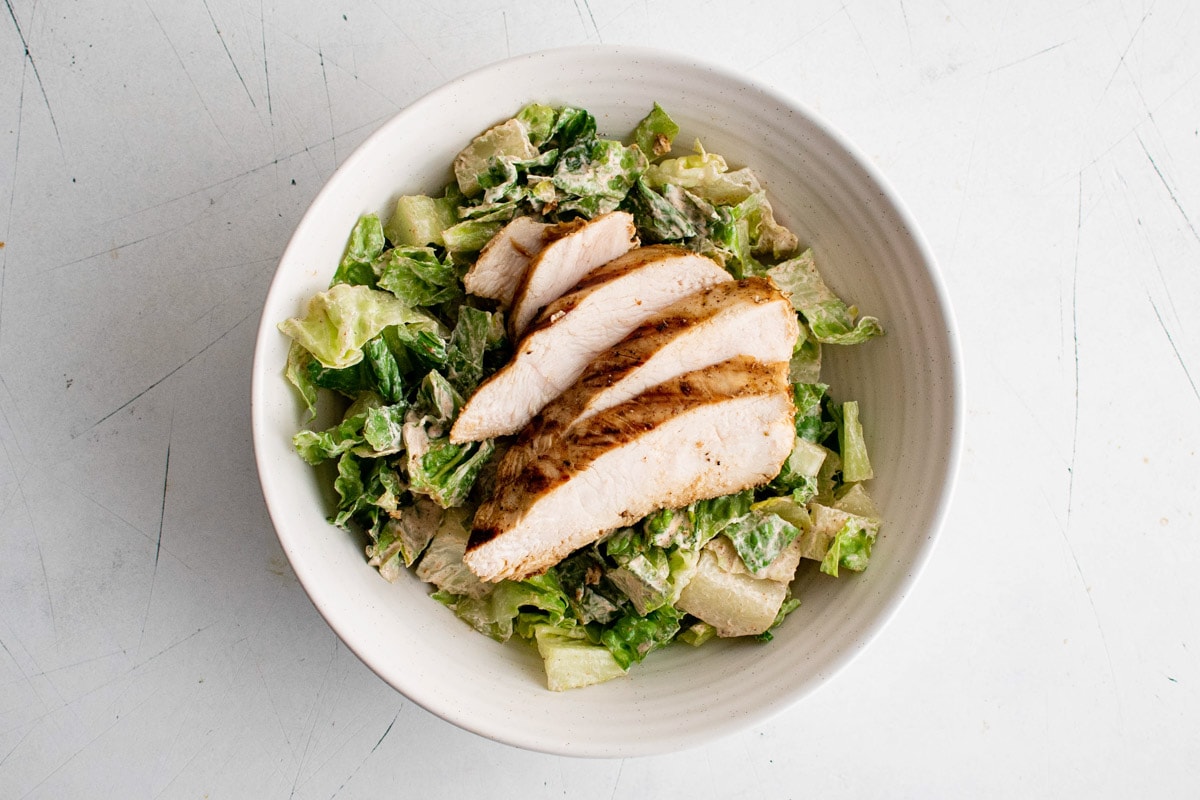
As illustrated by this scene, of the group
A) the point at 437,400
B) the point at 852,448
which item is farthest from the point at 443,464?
the point at 852,448

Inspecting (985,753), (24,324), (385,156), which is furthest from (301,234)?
(985,753)

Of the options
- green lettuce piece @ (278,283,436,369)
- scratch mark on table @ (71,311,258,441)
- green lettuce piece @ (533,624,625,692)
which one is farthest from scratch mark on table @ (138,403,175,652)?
green lettuce piece @ (533,624,625,692)

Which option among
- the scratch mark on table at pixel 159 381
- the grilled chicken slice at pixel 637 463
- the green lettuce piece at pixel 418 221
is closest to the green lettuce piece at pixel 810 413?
the grilled chicken slice at pixel 637 463

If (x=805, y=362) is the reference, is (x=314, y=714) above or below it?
below

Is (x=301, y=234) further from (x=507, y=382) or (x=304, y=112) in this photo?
(x=304, y=112)

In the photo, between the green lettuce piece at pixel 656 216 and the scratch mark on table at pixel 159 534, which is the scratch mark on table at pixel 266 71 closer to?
the scratch mark on table at pixel 159 534

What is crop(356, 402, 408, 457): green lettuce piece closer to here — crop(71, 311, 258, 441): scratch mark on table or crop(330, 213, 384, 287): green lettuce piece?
crop(330, 213, 384, 287): green lettuce piece

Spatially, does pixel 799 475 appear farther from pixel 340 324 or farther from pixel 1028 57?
pixel 1028 57
